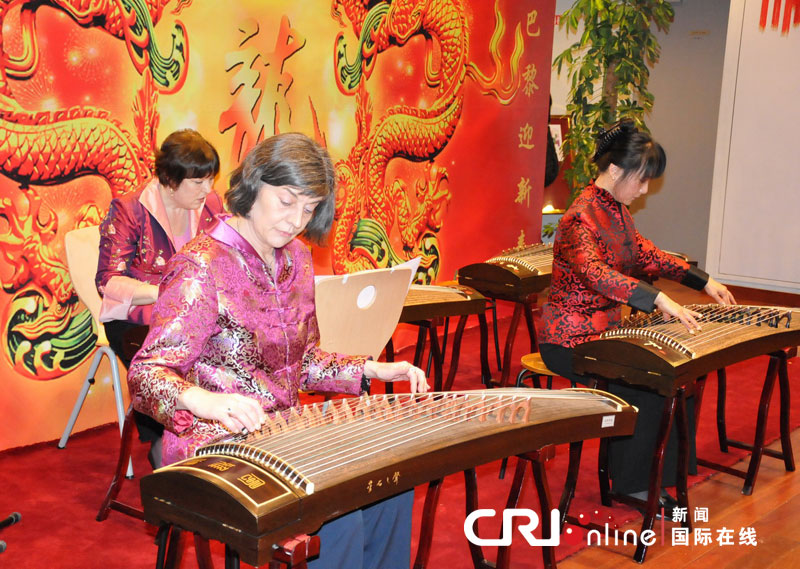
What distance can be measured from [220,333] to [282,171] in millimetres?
356

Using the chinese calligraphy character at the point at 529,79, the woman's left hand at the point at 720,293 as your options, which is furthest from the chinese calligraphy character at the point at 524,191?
the woman's left hand at the point at 720,293

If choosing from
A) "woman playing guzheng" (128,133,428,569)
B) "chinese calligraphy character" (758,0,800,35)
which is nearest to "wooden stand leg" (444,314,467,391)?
"woman playing guzheng" (128,133,428,569)

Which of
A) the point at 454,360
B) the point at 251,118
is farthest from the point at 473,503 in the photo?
the point at 251,118

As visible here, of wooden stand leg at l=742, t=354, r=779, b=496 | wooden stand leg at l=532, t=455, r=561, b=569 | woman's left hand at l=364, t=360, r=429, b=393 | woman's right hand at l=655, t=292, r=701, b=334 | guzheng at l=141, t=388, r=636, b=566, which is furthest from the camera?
wooden stand leg at l=742, t=354, r=779, b=496

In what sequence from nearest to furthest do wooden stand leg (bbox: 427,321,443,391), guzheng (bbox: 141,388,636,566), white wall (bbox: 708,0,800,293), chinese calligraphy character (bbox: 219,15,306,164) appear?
1. guzheng (bbox: 141,388,636,566)
2. wooden stand leg (bbox: 427,321,443,391)
3. chinese calligraphy character (bbox: 219,15,306,164)
4. white wall (bbox: 708,0,800,293)

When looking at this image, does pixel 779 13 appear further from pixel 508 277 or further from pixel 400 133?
pixel 508 277

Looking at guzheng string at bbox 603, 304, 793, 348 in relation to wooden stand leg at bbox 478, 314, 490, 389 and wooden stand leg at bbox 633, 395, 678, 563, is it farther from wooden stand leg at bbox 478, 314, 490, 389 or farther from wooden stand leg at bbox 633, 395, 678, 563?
wooden stand leg at bbox 478, 314, 490, 389

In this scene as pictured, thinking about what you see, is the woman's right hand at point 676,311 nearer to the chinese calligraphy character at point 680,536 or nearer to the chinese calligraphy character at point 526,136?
the chinese calligraphy character at point 680,536

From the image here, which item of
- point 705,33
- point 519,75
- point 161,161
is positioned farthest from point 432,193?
point 705,33

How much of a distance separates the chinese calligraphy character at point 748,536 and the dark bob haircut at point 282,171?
74.3 inches

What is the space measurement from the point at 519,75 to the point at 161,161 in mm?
3342

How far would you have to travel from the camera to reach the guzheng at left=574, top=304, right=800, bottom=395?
255 centimetres

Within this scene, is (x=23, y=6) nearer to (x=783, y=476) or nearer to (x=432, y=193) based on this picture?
(x=432, y=193)

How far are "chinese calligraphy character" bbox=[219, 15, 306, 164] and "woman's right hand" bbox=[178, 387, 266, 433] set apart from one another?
2.45 metres
